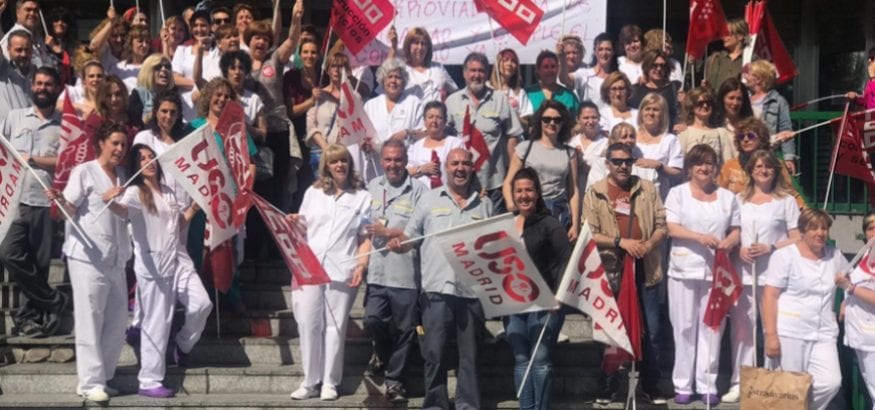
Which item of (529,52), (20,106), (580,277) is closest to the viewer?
(580,277)

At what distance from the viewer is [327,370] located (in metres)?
12.6

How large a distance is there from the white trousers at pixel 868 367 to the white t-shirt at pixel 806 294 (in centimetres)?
24

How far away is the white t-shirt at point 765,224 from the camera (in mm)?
12812

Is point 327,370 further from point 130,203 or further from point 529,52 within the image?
point 529,52

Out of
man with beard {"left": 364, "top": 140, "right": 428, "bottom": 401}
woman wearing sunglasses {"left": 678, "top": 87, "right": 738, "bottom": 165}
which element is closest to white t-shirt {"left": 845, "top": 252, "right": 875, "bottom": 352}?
woman wearing sunglasses {"left": 678, "top": 87, "right": 738, "bottom": 165}

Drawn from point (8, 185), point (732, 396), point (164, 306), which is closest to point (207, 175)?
point (164, 306)

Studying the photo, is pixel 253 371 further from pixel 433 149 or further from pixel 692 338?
pixel 692 338

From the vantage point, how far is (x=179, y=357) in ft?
43.3

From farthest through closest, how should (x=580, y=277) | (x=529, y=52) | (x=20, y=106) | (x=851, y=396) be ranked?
(x=529, y=52), (x=20, y=106), (x=851, y=396), (x=580, y=277)

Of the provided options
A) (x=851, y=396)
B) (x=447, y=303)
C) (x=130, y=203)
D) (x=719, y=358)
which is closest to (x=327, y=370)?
(x=447, y=303)

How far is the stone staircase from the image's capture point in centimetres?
1265

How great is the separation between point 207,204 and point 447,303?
1.94m

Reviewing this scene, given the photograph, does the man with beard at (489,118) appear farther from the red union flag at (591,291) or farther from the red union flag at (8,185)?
→ the red union flag at (8,185)

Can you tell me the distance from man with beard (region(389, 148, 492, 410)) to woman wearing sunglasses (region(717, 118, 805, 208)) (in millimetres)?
2007
